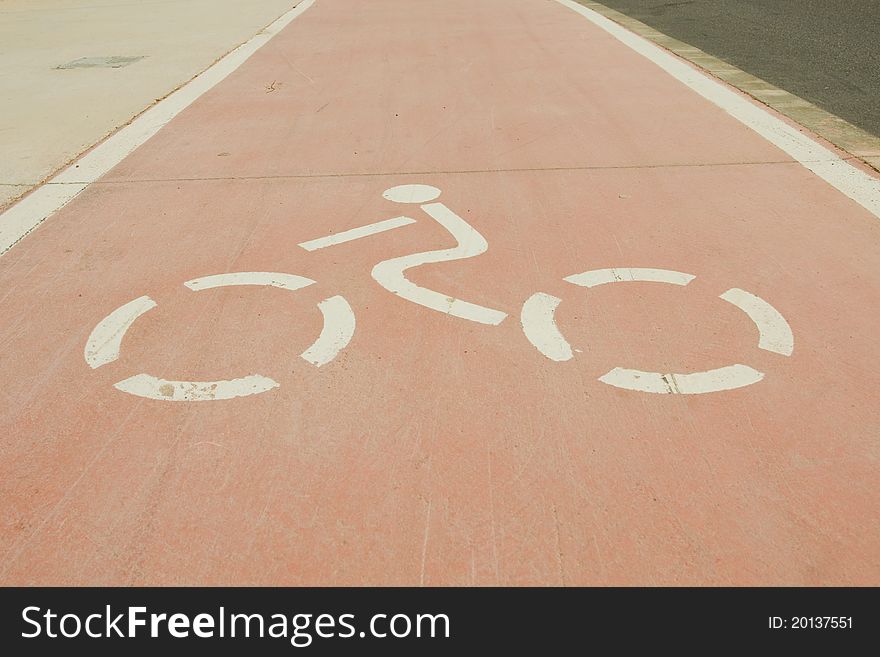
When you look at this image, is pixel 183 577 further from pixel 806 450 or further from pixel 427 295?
pixel 806 450

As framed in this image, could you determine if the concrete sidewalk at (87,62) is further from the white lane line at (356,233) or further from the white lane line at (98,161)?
the white lane line at (356,233)

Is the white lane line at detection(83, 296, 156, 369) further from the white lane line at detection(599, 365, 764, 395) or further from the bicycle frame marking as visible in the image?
the white lane line at detection(599, 365, 764, 395)

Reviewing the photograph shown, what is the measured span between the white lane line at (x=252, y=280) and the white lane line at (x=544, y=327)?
135cm

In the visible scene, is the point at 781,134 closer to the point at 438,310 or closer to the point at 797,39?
the point at 438,310

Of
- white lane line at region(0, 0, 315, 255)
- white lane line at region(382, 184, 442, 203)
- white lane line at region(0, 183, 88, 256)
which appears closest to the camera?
white lane line at region(0, 183, 88, 256)

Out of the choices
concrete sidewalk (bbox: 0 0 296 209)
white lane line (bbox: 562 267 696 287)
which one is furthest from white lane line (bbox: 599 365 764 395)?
concrete sidewalk (bbox: 0 0 296 209)

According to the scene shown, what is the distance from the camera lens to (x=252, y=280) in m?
4.54

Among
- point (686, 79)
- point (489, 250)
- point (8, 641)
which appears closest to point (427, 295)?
point (489, 250)

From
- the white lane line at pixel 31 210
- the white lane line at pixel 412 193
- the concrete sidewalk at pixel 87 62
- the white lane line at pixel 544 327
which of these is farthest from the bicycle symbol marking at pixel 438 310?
the concrete sidewalk at pixel 87 62

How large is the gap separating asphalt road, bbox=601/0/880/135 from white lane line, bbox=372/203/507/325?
4.29 meters

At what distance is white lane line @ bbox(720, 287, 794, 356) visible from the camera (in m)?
3.73

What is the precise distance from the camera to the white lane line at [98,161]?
Result: 18.2 feet

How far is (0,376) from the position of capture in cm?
Answer: 373

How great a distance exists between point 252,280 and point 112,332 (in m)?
0.86
